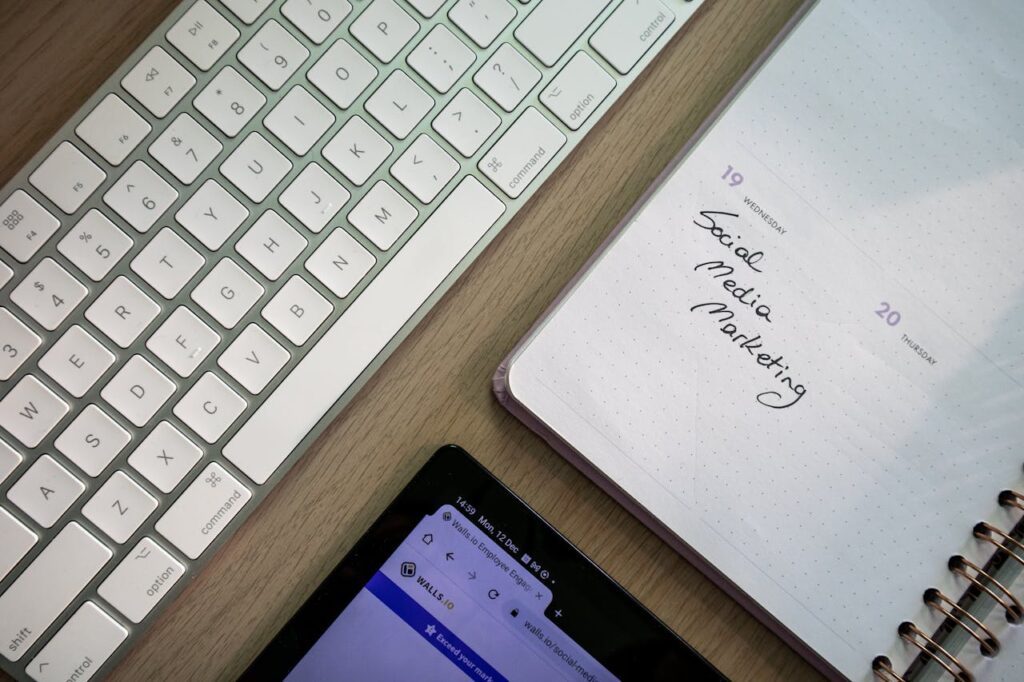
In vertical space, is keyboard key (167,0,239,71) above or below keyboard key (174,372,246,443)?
above

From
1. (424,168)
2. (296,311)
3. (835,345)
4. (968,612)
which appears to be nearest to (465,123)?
(424,168)

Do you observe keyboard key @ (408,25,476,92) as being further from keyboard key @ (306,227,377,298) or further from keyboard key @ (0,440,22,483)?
keyboard key @ (0,440,22,483)

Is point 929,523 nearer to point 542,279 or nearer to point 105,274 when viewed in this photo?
point 542,279

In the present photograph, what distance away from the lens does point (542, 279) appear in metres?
0.46

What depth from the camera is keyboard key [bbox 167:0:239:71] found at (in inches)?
16.5

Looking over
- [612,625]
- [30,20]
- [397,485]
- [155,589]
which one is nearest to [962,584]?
[612,625]

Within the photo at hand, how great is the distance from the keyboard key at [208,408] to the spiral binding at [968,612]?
0.37 meters

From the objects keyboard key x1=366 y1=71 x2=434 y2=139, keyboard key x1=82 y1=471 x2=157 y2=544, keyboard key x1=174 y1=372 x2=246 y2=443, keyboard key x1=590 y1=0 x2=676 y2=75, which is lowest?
keyboard key x1=82 y1=471 x2=157 y2=544

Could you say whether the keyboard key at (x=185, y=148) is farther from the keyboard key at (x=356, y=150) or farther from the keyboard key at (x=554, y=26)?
Answer: the keyboard key at (x=554, y=26)

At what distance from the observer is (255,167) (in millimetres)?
420

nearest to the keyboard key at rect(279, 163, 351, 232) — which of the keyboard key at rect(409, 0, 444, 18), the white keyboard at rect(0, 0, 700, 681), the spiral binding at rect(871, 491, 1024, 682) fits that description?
the white keyboard at rect(0, 0, 700, 681)

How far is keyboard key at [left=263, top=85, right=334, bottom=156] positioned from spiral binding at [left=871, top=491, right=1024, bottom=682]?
0.41 meters

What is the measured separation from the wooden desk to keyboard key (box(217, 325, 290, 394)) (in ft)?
0.16

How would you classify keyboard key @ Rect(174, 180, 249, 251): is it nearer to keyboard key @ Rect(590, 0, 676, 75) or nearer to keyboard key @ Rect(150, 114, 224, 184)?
Result: keyboard key @ Rect(150, 114, 224, 184)
